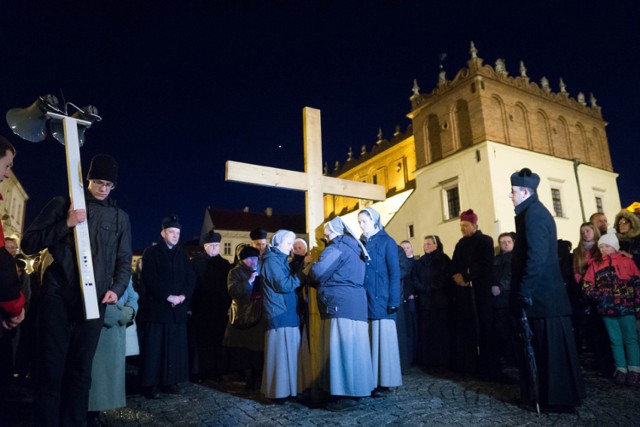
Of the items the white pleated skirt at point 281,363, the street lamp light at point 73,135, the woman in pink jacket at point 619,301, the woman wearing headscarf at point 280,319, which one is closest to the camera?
the street lamp light at point 73,135

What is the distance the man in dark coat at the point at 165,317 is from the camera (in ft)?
16.5

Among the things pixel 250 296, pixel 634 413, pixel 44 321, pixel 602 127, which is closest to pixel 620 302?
pixel 634 413

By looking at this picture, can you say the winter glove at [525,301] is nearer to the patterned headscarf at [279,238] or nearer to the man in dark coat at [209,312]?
the patterned headscarf at [279,238]

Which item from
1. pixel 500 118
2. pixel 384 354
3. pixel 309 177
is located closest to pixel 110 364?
pixel 384 354

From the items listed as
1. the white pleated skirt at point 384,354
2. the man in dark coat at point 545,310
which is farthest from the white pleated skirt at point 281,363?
the man in dark coat at point 545,310

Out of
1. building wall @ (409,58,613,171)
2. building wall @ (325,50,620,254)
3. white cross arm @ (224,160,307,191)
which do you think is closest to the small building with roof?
building wall @ (325,50,620,254)

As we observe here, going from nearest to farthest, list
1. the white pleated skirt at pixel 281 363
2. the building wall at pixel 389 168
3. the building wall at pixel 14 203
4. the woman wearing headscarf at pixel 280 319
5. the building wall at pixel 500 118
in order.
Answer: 1. the white pleated skirt at pixel 281 363
2. the woman wearing headscarf at pixel 280 319
3. the building wall at pixel 500 118
4. the building wall at pixel 389 168
5. the building wall at pixel 14 203

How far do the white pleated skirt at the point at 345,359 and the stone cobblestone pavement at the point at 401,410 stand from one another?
0.75 ft

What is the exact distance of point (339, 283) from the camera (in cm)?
439

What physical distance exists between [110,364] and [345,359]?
234 centimetres

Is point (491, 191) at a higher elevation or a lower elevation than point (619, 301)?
higher

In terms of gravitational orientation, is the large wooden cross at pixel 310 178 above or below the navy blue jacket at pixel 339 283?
above

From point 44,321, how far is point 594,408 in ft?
16.0

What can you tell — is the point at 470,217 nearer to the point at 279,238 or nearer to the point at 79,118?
the point at 279,238
